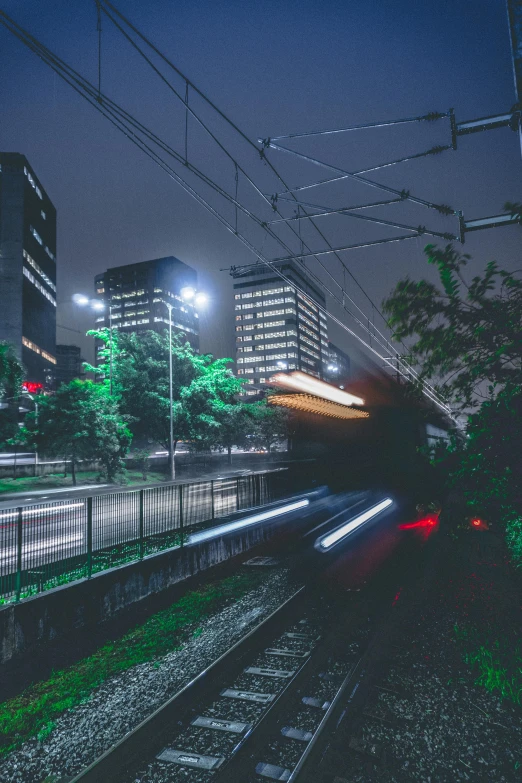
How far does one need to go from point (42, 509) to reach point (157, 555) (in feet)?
8.70

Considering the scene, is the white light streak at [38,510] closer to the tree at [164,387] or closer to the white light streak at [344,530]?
the white light streak at [344,530]

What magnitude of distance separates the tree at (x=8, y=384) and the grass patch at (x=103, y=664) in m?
17.1

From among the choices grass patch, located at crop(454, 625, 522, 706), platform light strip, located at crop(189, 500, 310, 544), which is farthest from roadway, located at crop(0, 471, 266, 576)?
grass patch, located at crop(454, 625, 522, 706)

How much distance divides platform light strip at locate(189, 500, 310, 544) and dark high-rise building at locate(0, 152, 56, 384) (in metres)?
72.9

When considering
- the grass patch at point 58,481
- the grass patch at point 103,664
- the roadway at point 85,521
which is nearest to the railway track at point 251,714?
the grass patch at point 103,664

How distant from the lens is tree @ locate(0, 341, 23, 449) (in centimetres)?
2103

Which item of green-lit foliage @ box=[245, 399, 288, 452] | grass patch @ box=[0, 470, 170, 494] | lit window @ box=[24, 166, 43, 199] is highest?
lit window @ box=[24, 166, 43, 199]

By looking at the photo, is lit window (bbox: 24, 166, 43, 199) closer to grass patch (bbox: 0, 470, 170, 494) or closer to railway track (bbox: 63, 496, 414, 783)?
grass patch (bbox: 0, 470, 170, 494)

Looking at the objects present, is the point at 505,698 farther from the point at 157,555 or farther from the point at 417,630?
the point at 157,555

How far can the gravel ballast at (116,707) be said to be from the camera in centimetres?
414

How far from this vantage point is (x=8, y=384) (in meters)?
21.4

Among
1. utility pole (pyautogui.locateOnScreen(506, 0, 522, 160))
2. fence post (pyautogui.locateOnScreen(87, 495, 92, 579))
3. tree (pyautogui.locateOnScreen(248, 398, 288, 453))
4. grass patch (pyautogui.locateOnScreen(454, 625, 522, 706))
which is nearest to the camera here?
Answer: utility pole (pyautogui.locateOnScreen(506, 0, 522, 160))

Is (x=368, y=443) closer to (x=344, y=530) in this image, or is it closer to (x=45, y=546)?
(x=344, y=530)

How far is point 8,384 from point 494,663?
23.0m
